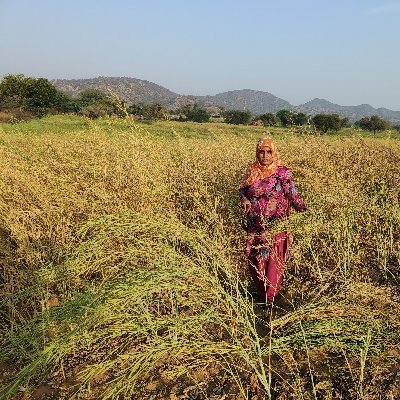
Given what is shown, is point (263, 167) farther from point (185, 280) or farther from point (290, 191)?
point (185, 280)

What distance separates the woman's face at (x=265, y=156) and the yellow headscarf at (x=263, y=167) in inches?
0.9

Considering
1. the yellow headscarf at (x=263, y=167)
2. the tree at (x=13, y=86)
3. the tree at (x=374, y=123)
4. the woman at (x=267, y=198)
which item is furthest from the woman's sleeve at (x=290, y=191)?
the tree at (x=13, y=86)

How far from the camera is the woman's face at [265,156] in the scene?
147 inches

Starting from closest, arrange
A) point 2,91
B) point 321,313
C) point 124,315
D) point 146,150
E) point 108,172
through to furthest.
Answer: point 124,315 < point 321,313 < point 108,172 < point 146,150 < point 2,91

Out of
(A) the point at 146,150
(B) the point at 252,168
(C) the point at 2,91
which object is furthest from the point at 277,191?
(C) the point at 2,91

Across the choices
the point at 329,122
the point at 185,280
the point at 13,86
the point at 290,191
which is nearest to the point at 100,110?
the point at 290,191

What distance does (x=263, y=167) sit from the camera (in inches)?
151

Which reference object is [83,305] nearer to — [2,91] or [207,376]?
[207,376]

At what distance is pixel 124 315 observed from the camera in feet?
5.12

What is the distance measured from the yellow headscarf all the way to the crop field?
0.37 m

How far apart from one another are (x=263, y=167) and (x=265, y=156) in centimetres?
12

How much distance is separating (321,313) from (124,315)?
36.8 inches

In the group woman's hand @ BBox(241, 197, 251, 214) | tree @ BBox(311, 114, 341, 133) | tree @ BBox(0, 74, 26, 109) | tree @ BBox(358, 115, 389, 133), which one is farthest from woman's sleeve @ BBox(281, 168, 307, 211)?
tree @ BBox(0, 74, 26, 109)

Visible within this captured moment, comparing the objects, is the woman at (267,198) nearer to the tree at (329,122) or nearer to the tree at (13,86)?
the tree at (329,122)
